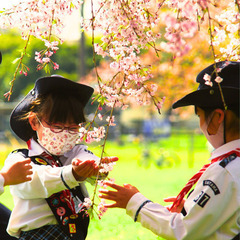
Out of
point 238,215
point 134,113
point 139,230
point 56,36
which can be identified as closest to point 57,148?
point 56,36

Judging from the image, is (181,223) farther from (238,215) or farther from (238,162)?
(238,162)

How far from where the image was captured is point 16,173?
2.26 m

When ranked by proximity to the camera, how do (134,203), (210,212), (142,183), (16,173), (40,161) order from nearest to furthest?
1. (210,212)
2. (134,203)
3. (16,173)
4. (40,161)
5. (142,183)

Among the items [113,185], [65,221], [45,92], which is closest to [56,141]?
[45,92]

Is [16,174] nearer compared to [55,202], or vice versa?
[16,174]

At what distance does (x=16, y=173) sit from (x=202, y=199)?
96 cm

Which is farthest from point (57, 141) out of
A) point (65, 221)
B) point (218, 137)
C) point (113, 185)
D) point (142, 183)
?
point (142, 183)

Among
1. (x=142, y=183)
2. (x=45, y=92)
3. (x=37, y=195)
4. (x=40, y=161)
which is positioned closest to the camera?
(x=37, y=195)

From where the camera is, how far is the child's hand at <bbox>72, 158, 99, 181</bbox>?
226 centimetres

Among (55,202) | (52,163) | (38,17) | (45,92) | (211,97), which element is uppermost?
(38,17)

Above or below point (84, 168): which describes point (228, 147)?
above

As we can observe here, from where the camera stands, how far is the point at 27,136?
108 inches

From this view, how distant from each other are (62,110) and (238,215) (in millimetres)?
1175

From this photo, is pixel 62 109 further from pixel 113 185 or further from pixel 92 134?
pixel 113 185
